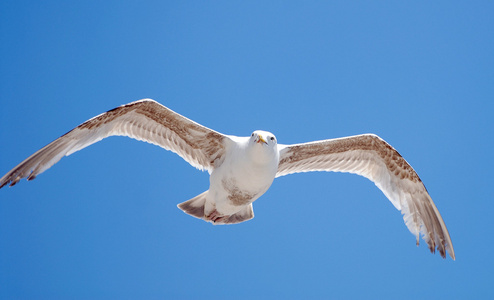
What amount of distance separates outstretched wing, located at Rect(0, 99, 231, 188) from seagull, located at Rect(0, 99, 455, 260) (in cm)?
1

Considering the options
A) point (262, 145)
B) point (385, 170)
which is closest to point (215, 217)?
point (262, 145)

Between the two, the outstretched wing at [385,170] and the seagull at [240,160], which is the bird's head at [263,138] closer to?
the seagull at [240,160]

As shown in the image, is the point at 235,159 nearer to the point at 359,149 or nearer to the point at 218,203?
the point at 218,203

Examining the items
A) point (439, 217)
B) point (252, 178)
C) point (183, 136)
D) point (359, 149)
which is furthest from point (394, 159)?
point (183, 136)

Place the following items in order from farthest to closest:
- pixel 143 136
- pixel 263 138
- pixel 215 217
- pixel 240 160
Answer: pixel 215 217 → pixel 143 136 → pixel 240 160 → pixel 263 138

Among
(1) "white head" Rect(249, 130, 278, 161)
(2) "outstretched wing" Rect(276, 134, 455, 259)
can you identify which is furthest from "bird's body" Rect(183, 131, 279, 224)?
(2) "outstretched wing" Rect(276, 134, 455, 259)

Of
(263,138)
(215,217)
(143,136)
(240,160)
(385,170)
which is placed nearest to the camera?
(263,138)

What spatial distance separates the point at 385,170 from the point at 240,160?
3.02 metres

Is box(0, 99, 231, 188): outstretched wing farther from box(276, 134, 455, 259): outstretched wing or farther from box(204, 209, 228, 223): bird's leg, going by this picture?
box(276, 134, 455, 259): outstretched wing

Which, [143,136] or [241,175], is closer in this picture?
[241,175]

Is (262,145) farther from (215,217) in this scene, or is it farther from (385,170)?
(385,170)

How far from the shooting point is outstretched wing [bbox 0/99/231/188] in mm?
8914

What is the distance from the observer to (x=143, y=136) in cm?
948

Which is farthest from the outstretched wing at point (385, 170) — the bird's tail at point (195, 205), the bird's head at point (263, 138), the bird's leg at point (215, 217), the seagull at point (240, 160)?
the bird's tail at point (195, 205)
